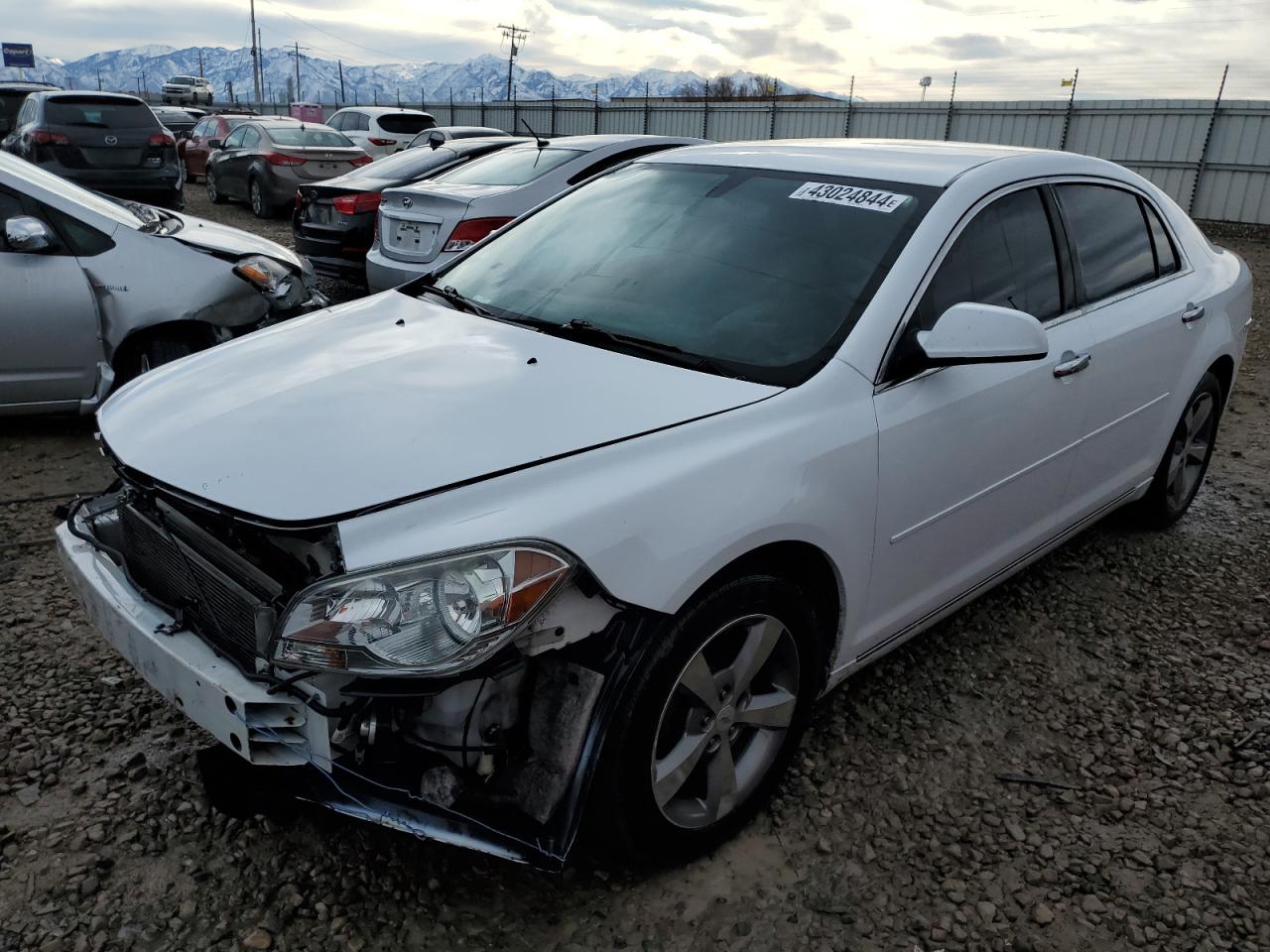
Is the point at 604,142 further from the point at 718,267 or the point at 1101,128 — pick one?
the point at 1101,128

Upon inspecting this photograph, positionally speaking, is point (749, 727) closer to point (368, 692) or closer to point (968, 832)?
point (968, 832)

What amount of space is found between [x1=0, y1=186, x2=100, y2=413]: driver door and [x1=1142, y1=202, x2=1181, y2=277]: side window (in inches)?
188

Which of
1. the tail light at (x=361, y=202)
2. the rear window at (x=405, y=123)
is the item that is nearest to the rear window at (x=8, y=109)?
the rear window at (x=405, y=123)

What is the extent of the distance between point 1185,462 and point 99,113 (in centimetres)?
1234

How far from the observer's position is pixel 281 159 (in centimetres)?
1332

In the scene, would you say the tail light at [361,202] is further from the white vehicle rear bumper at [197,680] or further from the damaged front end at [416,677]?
the damaged front end at [416,677]

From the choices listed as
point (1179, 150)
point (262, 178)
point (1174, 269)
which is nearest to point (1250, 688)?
→ point (1174, 269)

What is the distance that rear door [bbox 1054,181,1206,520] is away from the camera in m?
3.29

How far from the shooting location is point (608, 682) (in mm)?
1930

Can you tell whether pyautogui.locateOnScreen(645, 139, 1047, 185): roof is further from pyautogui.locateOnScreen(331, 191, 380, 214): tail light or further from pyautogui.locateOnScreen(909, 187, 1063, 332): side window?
pyautogui.locateOnScreen(331, 191, 380, 214): tail light

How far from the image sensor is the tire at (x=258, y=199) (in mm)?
13578

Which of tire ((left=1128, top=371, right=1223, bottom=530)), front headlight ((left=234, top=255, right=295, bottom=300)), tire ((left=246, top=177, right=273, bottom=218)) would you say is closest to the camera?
tire ((left=1128, top=371, right=1223, bottom=530))

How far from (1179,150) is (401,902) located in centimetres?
2015

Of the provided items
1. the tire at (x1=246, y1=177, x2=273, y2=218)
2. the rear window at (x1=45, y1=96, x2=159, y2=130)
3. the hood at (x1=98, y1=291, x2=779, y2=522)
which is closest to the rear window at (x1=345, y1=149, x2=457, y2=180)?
the rear window at (x1=45, y1=96, x2=159, y2=130)
